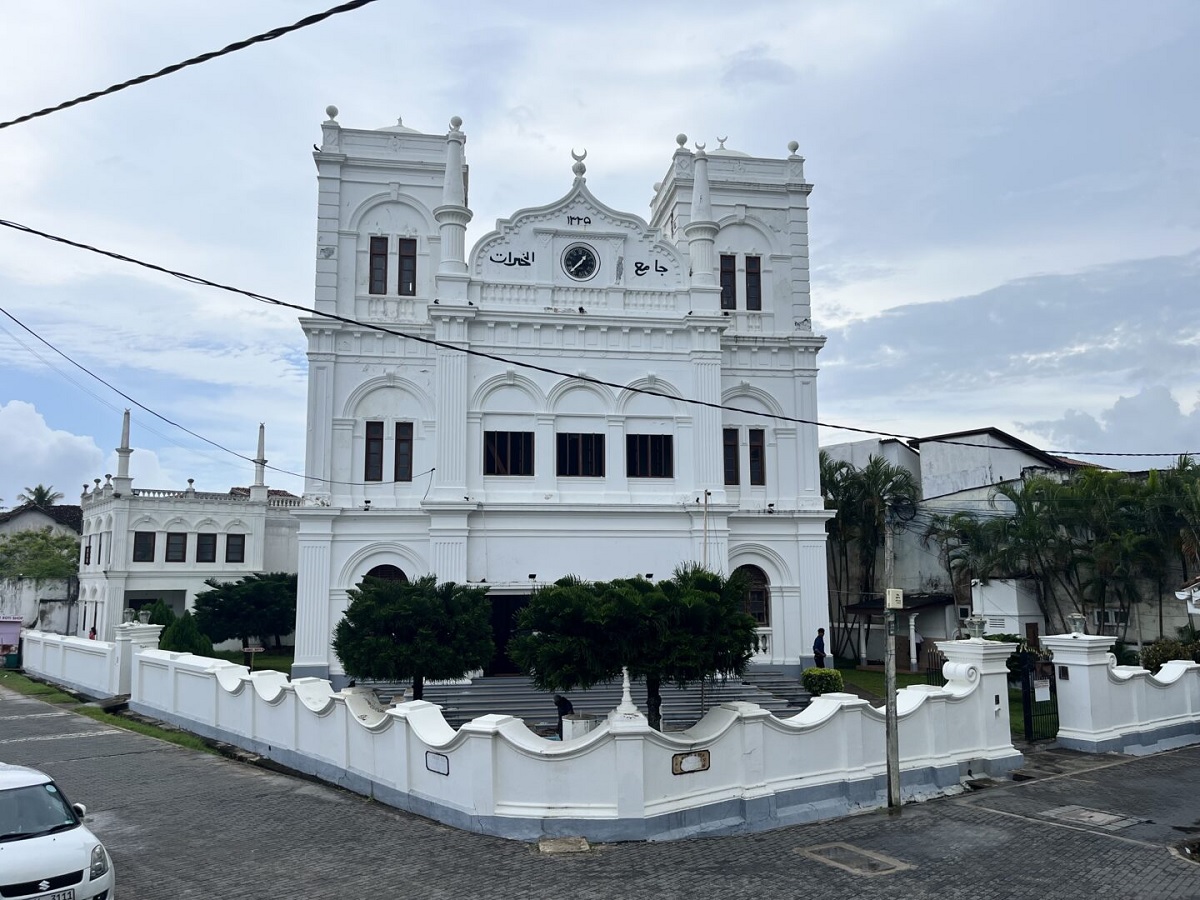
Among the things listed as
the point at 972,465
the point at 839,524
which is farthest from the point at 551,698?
the point at 972,465

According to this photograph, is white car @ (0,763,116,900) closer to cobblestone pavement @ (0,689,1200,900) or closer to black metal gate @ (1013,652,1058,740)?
cobblestone pavement @ (0,689,1200,900)

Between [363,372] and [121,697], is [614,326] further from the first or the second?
[121,697]

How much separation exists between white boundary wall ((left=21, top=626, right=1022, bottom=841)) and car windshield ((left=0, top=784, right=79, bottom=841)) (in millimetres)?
4015

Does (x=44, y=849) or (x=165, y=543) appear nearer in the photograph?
(x=44, y=849)

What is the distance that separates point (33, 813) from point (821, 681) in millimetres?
18342

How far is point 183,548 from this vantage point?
140 feet

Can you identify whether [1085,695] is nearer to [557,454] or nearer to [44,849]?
[557,454]

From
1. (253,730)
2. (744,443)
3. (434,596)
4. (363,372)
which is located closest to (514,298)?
(363,372)

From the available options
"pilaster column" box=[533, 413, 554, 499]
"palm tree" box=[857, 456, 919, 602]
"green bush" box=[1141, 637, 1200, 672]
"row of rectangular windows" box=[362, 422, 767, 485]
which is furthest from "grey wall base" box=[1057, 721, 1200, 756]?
"palm tree" box=[857, 456, 919, 602]

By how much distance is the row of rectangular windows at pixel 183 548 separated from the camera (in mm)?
41819

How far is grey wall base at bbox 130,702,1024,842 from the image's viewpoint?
1044 cm

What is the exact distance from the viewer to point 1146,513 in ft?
83.9

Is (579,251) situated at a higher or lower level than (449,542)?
higher

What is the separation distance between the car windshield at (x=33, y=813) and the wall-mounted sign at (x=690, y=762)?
619 cm
